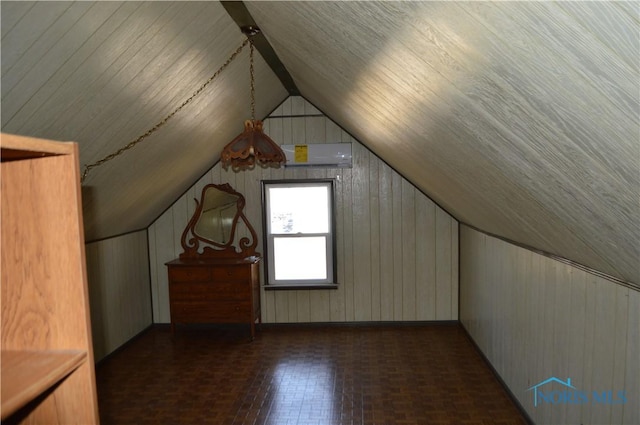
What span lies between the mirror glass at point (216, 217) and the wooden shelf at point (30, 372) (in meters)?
4.13

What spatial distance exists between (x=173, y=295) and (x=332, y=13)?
12.6ft

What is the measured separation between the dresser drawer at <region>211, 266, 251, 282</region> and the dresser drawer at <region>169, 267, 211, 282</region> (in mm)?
80

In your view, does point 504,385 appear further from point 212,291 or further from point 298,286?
point 212,291

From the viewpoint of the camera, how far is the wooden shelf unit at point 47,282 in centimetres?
94

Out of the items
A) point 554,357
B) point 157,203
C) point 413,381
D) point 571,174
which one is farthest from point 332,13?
point 157,203

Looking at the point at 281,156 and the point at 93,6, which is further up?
the point at 93,6

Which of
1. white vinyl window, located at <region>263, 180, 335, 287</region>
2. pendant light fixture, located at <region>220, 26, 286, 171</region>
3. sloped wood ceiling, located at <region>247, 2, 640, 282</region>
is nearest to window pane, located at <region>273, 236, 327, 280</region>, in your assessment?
white vinyl window, located at <region>263, 180, 335, 287</region>

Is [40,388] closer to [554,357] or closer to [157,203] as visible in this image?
[554,357]

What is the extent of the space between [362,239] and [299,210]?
792 mm

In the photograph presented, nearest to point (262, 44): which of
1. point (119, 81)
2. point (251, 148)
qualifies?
point (251, 148)

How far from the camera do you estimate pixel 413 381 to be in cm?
370

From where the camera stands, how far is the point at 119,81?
217cm

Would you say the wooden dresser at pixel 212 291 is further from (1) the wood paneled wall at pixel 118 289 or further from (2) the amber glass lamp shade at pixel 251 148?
(2) the amber glass lamp shade at pixel 251 148

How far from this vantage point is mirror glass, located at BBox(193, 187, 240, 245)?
5090 millimetres
